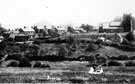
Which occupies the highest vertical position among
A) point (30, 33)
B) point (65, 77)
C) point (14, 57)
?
point (30, 33)

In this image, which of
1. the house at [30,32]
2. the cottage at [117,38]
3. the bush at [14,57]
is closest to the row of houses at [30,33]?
the house at [30,32]

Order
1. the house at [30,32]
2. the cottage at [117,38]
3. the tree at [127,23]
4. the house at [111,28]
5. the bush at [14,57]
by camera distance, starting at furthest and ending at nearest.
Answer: the house at [111,28], the tree at [127,23], the house at [30,32], the cottage at [117,38], the bush at [14,57]

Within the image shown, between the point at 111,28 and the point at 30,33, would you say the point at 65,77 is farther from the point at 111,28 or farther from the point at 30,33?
the point at 111,28

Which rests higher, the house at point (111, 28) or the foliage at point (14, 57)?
the house at point (111, 28)

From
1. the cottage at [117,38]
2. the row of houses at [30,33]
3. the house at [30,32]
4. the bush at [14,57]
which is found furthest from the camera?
the house at [30,32]

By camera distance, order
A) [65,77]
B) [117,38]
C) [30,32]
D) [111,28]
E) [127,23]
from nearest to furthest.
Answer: [65,77] → [117,38] → [127,23] → [111,28] → [30,32]

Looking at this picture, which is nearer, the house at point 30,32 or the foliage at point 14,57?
the foliage at point 14,57

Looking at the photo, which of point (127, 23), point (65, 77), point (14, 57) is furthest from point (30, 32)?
point (65, 77)

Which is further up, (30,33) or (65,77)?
(30,33)

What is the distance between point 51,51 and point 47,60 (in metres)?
6.87

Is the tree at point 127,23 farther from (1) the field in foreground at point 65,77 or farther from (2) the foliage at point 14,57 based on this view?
(1) the field in foreground at point 65,77

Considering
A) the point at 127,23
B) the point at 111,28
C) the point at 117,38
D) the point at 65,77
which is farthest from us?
the point at 111,28

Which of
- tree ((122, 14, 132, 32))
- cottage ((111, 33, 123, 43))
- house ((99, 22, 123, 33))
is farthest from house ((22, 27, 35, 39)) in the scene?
tree ((122, 14, 132, 32))

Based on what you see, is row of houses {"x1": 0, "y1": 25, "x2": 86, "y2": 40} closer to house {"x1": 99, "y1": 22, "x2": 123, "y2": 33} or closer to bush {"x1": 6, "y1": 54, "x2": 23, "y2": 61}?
house {"x1": 99, "y1": 22, "x2": 123, "y2": 33}
